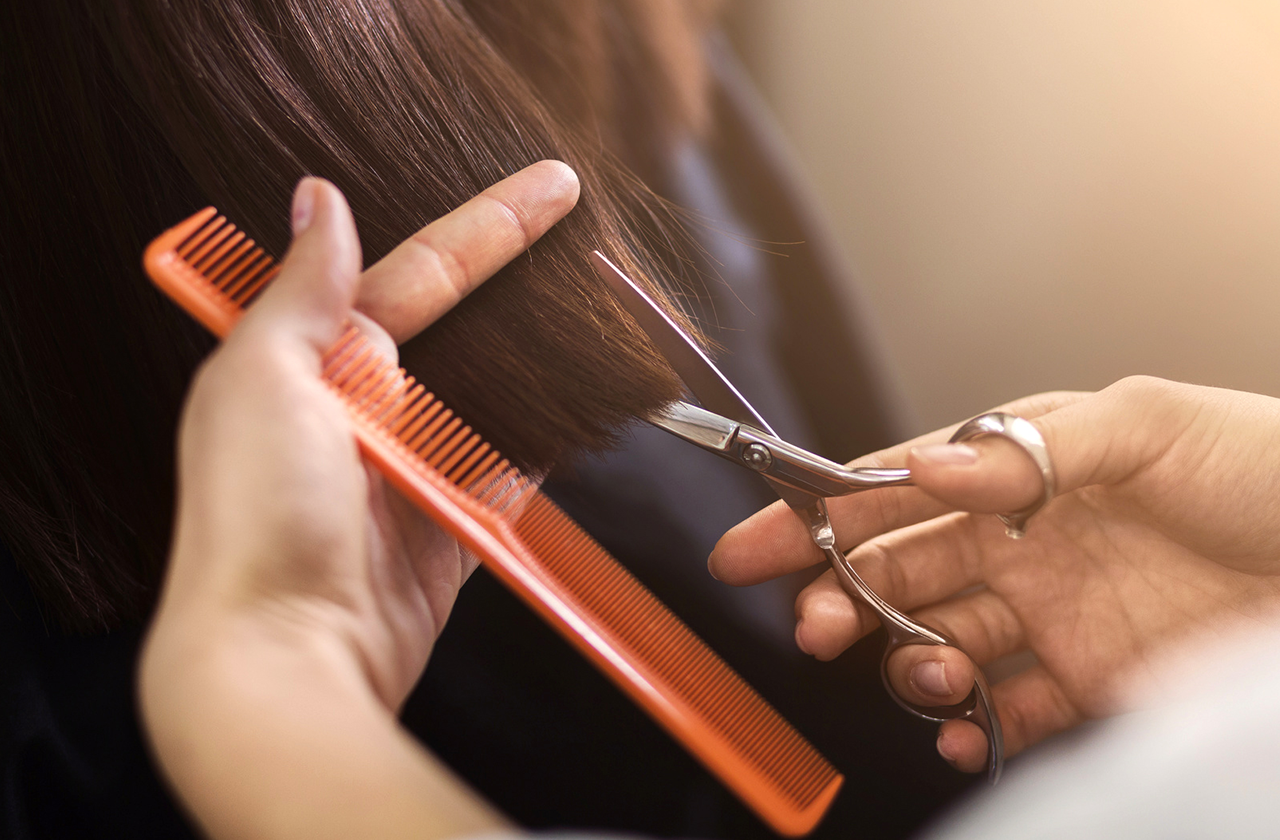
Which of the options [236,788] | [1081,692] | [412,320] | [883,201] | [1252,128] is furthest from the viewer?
[883,201]

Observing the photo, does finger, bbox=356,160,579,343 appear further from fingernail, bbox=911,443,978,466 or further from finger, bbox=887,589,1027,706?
finger, bbox=887,589,1027,706

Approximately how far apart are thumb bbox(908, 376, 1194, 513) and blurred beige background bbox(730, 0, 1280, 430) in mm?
567

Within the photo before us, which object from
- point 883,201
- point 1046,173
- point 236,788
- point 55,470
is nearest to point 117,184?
point 55,470

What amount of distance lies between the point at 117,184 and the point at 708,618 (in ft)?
1.92

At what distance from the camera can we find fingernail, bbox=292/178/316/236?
1.53ft

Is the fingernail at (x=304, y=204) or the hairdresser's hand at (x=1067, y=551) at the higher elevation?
the fingernail at (x=304, y=204)

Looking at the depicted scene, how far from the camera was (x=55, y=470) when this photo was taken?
1.92 ft

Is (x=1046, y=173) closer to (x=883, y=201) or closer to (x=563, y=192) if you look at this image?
(x=883, y=201)

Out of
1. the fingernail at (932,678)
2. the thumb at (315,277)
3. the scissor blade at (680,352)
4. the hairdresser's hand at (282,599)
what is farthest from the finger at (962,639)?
the thumb at (315,277)

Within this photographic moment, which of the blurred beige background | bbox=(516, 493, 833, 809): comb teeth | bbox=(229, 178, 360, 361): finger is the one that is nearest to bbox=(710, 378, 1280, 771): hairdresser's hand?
bbox=(516, 493, 833, 809): comb teeth

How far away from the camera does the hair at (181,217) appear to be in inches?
21.4

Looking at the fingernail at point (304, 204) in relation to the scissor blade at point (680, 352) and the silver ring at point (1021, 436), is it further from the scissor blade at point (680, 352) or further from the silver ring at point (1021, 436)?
the silver ring at point (1021, 436)

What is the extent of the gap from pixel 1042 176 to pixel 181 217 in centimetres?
111

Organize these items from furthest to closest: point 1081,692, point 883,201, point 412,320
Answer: point 883,201, point 1081,692, point 412,320
